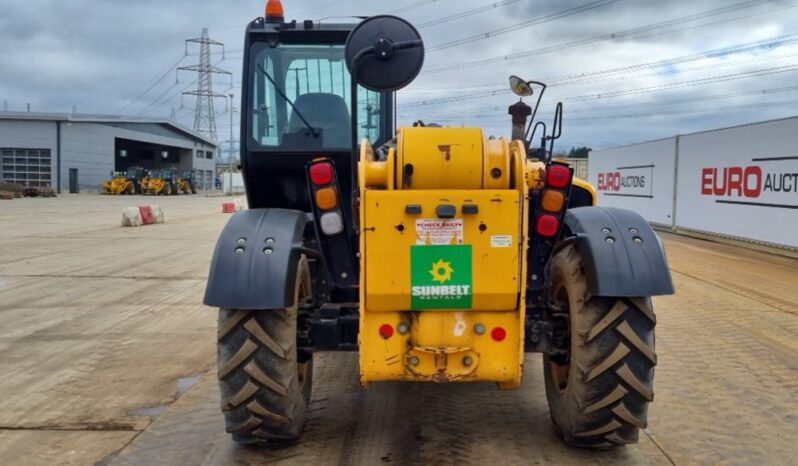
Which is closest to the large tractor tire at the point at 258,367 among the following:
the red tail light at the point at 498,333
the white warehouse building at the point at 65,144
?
the red tail light at the point at 498,333

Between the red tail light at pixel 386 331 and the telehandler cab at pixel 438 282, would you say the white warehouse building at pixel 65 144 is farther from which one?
the red tail light at pixel 386 331

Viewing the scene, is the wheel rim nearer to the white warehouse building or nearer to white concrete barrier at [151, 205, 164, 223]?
white concrete barrier at [151, 205, 164, 223]

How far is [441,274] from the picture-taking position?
11.8 feet

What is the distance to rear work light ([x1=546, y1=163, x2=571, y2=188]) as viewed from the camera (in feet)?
12.6

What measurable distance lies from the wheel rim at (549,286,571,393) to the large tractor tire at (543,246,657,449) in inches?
5.7

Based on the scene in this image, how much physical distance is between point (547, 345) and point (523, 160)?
1.04 m

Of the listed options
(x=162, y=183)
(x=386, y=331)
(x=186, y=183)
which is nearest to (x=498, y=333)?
(x=386, y=331)

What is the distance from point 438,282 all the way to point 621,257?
0.97 meters

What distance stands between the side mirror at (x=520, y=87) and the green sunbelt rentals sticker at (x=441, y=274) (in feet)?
7.04

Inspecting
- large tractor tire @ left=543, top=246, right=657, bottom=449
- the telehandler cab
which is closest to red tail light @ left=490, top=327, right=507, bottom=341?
the telehandler cab

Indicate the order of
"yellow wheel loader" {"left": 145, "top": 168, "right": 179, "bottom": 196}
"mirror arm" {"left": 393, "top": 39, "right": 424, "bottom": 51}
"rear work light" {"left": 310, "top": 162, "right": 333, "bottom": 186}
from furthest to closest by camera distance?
"yellow wheel loader" {"left": 145, "top": 168, "right": 179, "bottom": 196} → "rear work light" {"left": 310, "top": 162, "right": 333, "bottom": 186} → "mirror arm" {"left": 393, "top": 39, "right": 424, "bottom": 51}

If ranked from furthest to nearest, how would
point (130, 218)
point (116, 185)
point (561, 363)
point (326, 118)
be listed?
point (116, 185) → point (130, 218) → point (326, 118) → point (561, 363)

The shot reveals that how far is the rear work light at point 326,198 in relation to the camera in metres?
3.98

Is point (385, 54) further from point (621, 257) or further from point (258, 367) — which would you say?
point (258, 367)
